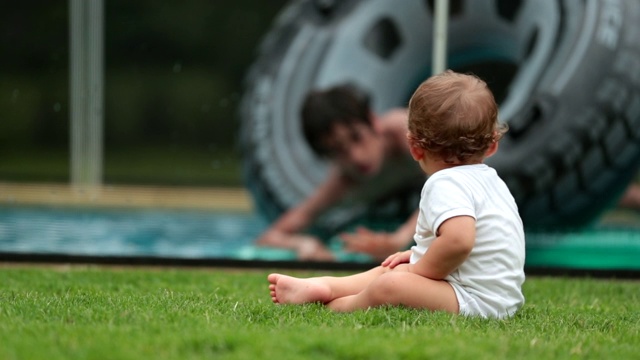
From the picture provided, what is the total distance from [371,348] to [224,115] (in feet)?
14.1

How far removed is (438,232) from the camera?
3.49 meters

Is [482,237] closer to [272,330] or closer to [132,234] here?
[272,330]

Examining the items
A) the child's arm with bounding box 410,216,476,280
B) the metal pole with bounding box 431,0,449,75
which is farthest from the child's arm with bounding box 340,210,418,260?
the child's arm with bounding box 410,216,476,280

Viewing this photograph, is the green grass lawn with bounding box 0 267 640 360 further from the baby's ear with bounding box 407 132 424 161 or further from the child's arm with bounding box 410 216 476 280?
the baby's ear with bounding box 407 132 424 161

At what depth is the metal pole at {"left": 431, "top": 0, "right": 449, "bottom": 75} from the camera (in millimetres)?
6617

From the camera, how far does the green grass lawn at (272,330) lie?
9.03 feet

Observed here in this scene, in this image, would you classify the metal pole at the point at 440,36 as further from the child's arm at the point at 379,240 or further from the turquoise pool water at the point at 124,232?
the turquoise pool water at the point at 124,232

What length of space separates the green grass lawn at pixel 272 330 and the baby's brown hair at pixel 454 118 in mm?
602

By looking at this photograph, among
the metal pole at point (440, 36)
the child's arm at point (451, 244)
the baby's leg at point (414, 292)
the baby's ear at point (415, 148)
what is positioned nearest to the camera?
the child's arm at point (451, 244)

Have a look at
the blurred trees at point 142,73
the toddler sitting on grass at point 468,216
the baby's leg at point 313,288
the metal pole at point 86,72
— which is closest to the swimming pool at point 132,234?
the metal pole at point 86,72

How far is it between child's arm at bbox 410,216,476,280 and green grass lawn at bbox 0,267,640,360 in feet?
0.59

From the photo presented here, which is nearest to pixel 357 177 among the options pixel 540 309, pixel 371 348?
pixel 540 309

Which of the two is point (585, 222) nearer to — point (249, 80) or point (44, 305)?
point (249, 80)

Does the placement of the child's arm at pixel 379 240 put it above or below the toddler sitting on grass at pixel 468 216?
below
